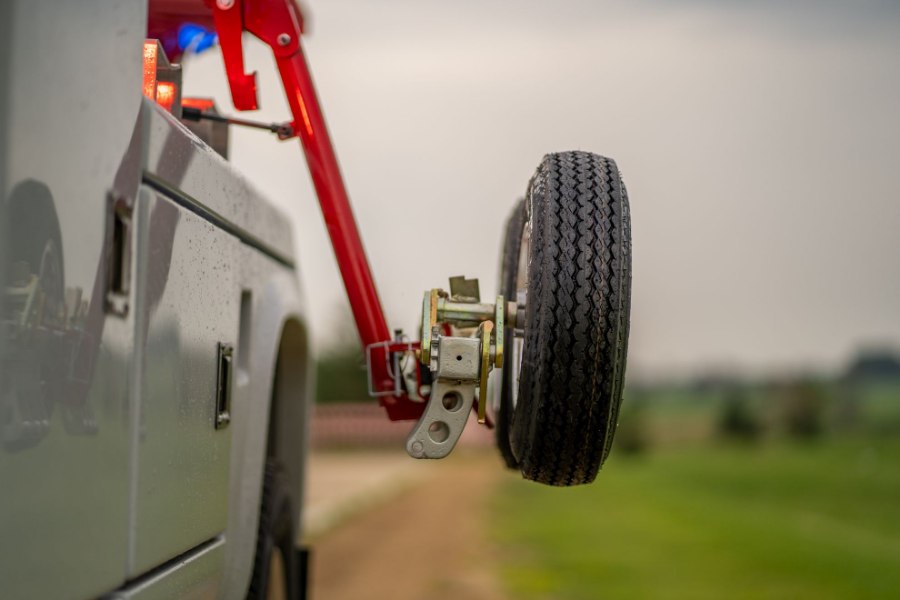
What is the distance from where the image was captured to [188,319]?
9.94ft

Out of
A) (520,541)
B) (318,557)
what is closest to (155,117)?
(318,557)

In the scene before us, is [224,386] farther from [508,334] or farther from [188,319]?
[508,334]

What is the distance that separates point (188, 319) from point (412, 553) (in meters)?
8.82

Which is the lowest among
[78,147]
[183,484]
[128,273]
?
[183,484]

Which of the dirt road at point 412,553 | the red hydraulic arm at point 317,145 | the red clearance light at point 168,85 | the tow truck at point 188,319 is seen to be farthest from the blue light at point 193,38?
the dirt road at point 412,553

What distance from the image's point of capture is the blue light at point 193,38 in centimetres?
459

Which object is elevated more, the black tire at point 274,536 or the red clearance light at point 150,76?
the red clearance light at point 150,76

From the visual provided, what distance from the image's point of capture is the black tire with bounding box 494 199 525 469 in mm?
4410

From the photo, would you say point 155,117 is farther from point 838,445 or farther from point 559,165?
point 838,445

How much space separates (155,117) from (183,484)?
0.81m

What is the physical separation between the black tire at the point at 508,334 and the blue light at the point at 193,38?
3.84 ft

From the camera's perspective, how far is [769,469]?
25656mm

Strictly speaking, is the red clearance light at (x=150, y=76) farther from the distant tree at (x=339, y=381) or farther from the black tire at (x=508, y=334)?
the distant tree at (x=339, y=381)

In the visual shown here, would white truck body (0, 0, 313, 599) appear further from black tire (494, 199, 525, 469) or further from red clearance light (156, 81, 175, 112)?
black tire (494, 199, 525, 469)
